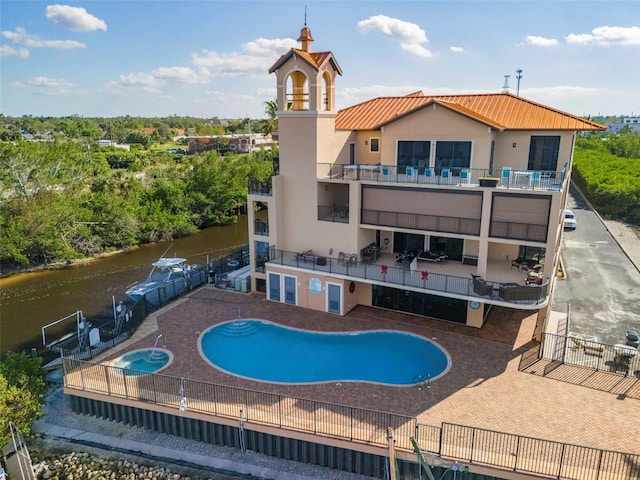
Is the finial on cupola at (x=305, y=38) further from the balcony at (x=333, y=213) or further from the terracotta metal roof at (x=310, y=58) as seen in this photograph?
the balcony at (x=333, y=213)

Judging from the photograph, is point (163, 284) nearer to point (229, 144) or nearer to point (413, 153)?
point (413, 153)

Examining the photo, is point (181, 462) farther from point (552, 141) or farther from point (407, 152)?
point (552, 141)

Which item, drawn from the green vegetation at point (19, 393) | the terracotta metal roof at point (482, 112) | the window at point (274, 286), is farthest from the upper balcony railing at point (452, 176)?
the green vegetation at point (19, 393)

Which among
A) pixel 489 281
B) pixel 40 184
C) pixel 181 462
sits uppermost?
pixel 40 184

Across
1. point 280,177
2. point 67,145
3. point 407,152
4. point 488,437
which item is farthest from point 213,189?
point 488,437

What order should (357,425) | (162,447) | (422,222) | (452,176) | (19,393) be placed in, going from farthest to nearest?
(422,222), (452,176), (162,447), (19,393), (357,425)

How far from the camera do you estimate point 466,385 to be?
17.0 m

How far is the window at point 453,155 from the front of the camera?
72.2 feet

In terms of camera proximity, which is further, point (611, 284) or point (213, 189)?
point (213, 189)

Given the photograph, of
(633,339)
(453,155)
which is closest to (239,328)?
(453,155)

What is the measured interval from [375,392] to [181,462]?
23.6 feet

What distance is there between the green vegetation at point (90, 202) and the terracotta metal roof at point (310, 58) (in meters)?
24.5

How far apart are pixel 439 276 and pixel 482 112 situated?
896cm

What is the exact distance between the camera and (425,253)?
2394 cm
